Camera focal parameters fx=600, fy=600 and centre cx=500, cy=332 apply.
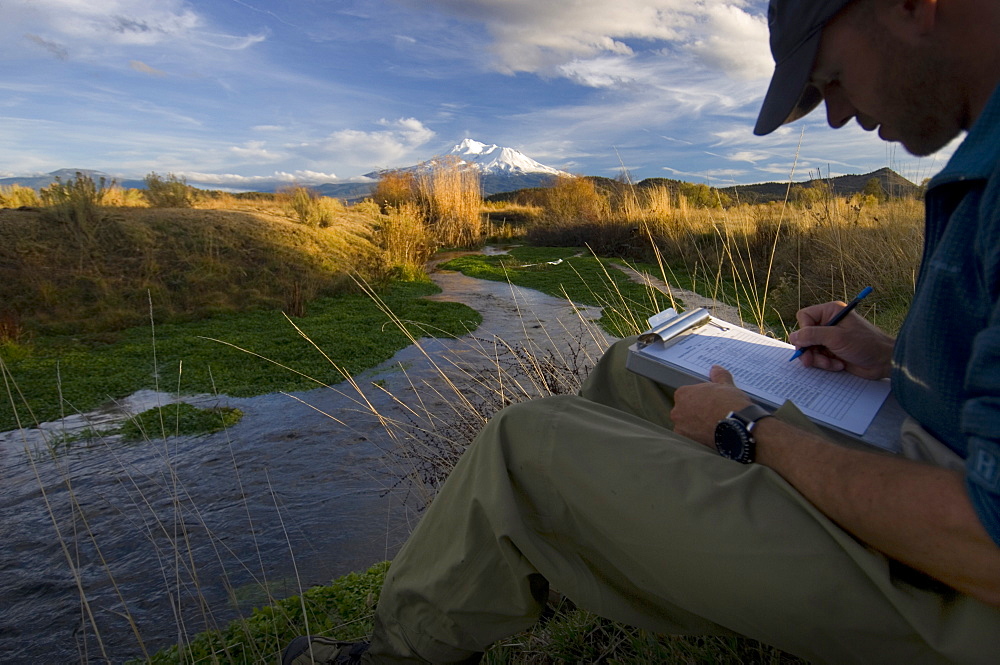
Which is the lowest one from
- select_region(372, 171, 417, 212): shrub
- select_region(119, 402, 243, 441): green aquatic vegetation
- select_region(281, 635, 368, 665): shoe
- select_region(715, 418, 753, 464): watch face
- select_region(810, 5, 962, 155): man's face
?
select_region(119, 402, 243, 441): green aquatic vegetation

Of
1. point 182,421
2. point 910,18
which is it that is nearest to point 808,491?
point 910,18

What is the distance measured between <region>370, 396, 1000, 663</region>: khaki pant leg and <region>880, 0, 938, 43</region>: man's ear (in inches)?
28.6

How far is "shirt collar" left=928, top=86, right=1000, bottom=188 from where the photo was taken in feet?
2.50

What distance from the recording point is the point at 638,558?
37.5 inches

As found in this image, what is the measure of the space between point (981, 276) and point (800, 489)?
0.38m

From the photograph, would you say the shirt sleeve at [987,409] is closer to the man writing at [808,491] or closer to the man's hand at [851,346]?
the man writing at [808,491]

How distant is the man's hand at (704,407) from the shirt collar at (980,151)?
1.50 feet

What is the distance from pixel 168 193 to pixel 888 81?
44.5 ft

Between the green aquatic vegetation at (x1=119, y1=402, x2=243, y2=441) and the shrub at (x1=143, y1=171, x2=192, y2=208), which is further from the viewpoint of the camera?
the shrub at (x1=143, y1=171, x2=192, y2=208)

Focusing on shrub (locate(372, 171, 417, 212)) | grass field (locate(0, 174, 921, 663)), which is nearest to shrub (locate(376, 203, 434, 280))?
grass field (locate(0, 174, 921, 663))

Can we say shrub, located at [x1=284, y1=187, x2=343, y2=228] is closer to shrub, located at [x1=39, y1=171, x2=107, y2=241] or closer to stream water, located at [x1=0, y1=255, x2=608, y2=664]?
shrub, located at [x1=39, y1=171, x2=107, y2=241]

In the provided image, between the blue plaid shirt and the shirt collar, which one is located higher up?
the shirt collar

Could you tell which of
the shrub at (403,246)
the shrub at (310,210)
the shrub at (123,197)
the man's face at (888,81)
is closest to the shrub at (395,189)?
the shrub at (310,210)

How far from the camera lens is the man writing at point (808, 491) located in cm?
77
